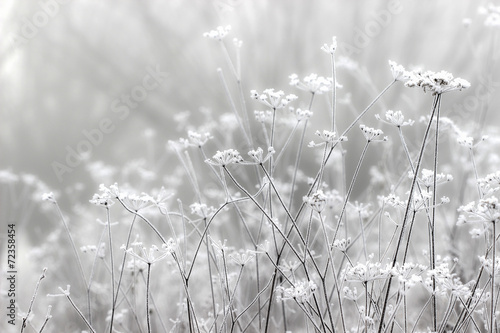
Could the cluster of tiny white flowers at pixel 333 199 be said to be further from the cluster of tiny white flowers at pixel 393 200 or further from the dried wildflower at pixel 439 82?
the dried wildflower at pixel 439 82

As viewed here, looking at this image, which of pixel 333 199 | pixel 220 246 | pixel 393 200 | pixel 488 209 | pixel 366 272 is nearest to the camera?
pixel 488 209

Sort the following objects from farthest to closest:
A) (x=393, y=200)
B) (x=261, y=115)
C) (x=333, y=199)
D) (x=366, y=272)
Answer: (x=333, y=199)
(x=261, y=115)
(x=393, y=200)
(x=366, y=272)

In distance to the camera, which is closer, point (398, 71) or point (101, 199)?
point (101, 199)

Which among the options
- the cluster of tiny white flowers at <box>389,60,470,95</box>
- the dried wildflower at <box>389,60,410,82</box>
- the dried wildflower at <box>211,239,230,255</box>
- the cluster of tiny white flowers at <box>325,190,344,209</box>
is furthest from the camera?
the cluster of tiny white flowers at <box>325,190,344,209</box>

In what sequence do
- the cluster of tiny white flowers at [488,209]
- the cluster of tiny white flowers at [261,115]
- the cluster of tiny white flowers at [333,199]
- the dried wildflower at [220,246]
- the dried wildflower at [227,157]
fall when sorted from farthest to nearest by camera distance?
the cluster of tiny white flowers at [333,199], the cluster of tiny white flowers at [261,115], the dried wildflower at [220,246], the dried wildflower at [227,157], the cluster of tiny white flowers at [488,209]

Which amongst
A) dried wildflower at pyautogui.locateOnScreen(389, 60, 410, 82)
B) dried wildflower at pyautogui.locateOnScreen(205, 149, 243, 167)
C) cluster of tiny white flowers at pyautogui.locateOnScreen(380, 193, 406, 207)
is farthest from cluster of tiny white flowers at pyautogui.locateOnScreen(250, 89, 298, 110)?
cluster of tiny white flowers at pyautogui.locateOnScreen(380, 193, 406, 207)

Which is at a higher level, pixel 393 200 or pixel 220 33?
pixel 220 33

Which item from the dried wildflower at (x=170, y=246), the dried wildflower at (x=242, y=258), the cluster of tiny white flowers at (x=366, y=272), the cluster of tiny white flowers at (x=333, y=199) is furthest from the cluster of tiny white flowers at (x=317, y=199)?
the cluster of tiny white flowers at (x=333, y=199)

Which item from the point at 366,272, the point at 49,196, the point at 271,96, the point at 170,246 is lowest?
the point at 366,272

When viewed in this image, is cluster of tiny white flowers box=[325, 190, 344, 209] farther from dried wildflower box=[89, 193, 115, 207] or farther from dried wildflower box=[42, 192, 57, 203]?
dried wildflower box=[42, 192, 57, 203]

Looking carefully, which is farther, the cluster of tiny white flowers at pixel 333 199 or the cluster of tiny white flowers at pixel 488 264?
the cluster of tiny white flowers at pixel 333 199

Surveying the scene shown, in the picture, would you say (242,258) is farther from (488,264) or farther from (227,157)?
(488,264)

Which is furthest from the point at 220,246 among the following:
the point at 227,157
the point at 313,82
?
the point at 313,82
